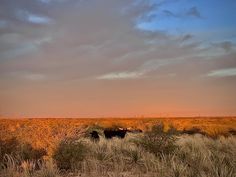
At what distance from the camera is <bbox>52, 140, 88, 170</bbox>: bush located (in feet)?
51.1

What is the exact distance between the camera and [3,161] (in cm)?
1574

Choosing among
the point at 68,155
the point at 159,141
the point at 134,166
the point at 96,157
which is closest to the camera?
the point at 68,155

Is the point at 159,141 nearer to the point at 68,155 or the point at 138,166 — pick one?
the point at 138,166

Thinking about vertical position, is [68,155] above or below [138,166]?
above

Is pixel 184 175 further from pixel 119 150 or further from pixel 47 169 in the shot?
pixel 119 150

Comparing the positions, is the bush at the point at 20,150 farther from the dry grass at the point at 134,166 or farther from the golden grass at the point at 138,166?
the golden grass at the point at 138,166

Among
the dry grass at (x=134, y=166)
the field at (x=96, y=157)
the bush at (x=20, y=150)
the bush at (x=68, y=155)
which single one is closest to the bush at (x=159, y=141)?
the field at (x=96, y=157)

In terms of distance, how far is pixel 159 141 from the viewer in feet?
58.9

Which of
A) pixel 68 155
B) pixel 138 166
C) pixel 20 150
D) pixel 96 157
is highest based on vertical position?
pixel 20 150

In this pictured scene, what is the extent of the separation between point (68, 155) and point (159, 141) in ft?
13.6

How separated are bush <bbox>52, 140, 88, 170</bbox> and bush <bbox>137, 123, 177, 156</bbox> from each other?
10.1 ft

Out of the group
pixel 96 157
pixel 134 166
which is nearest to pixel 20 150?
pixel 96 157

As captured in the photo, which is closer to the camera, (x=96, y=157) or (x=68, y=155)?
(x=68, y=155)

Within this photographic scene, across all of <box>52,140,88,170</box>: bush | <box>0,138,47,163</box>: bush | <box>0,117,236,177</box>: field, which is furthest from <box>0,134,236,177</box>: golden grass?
<box>0,138,47,163</box>: bush
